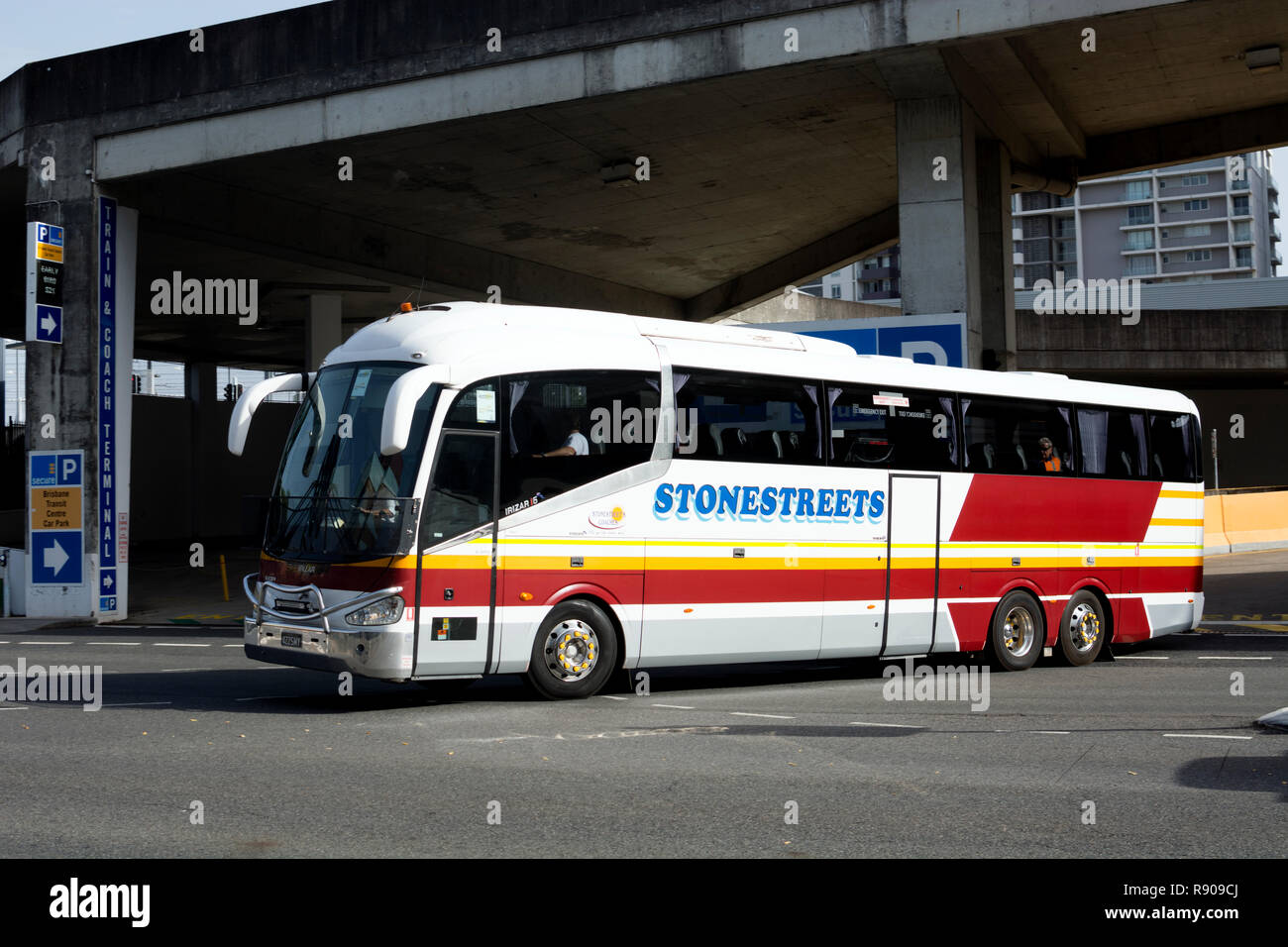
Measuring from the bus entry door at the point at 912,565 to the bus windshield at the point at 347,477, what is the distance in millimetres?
5539

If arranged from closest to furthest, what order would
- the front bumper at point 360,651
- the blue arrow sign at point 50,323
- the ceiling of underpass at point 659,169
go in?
the front bumper at point 360,651 < the ceiling of underpass at point 659,169 < the blue arrow sign at point 50,323

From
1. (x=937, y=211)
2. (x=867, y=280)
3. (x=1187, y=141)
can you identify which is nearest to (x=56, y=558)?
(x=937, y=211)

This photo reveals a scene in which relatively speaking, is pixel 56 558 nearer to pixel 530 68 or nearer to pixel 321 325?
pixel 530 68

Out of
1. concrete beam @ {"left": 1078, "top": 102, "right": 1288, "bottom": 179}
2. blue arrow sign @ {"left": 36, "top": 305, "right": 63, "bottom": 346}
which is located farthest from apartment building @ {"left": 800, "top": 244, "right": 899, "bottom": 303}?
blue arrow sign @ {"left": 36, "top": 305, "right": 63, "bottom": 346}

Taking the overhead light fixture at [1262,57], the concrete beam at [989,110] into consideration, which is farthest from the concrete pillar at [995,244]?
the overhead light fixture at [1262,57]

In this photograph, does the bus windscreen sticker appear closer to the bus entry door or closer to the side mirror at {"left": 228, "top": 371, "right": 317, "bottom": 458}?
the side mirror at {"left": 228, "top": 371, "right": 317, "bottom": 458}

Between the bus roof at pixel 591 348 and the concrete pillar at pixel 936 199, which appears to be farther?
the concrete pillar at pixel 936 199

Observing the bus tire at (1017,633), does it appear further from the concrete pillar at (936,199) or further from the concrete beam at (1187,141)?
the concrete beam at (1187,141)

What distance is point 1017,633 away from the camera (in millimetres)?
15789

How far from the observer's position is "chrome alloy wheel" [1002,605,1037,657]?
619 inches

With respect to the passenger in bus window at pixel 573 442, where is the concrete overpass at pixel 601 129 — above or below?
above

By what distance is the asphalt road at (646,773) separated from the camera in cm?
664

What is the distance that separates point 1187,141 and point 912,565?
49.4 ft
